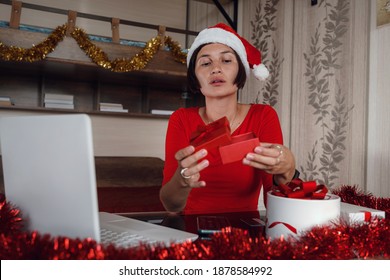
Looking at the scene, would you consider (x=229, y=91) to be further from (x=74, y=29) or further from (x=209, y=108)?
(x=74, y=29)

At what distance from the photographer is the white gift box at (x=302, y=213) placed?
59 centimetres

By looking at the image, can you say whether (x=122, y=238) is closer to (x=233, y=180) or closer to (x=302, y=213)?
(x=302, y=213)

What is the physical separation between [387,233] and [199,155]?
0.35 meters

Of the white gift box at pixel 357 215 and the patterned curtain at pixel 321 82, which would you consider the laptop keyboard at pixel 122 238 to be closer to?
the white gift box at pixel 357 215

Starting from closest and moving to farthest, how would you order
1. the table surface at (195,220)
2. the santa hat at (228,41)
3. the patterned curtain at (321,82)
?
1. the table surface at (195,220)
2. the santa hat at (228,41)
3. the patterned curtain at (321,82)

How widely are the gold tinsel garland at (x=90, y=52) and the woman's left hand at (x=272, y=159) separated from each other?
211 cm

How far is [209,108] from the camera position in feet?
4.65

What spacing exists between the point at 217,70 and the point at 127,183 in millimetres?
1522

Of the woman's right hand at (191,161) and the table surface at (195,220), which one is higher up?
the woman's right hand at (191,161)

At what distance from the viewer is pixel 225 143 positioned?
666 millimetres

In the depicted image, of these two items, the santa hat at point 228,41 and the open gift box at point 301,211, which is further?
the santa hat at point 228,41

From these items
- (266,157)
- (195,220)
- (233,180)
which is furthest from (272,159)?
(233,180)

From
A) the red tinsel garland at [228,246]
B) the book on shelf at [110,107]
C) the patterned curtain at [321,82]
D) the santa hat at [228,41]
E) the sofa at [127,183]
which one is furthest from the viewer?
the book on shelf at [110,107]

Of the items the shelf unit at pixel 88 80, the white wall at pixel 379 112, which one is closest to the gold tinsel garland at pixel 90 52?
the shelf unit at pixel 88 80
